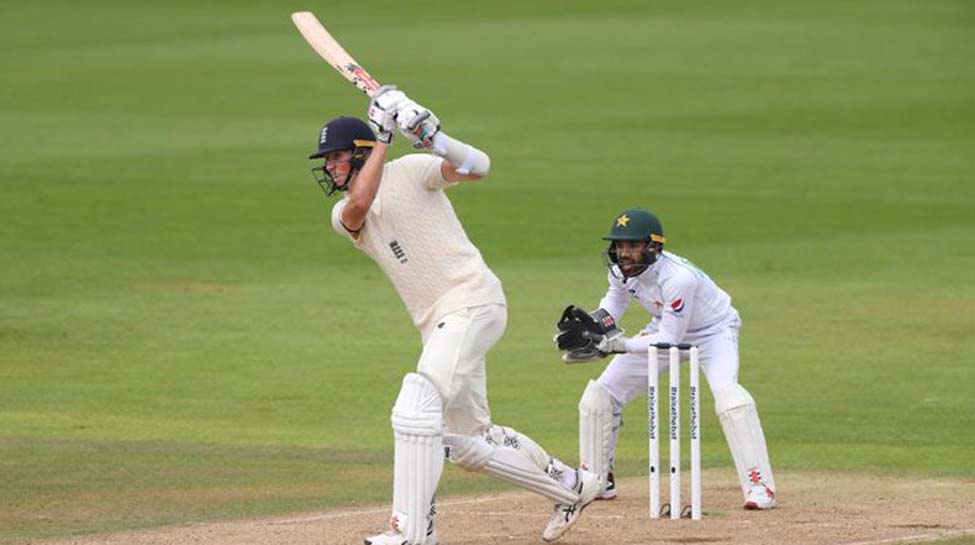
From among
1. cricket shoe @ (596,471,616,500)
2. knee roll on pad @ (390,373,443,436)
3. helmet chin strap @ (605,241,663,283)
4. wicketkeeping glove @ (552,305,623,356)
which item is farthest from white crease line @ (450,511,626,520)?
knee roll on pad @ (390,373,443,436)

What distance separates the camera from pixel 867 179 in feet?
91.4

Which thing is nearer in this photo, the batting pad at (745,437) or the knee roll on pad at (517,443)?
the knee roll on pad at (517,443)

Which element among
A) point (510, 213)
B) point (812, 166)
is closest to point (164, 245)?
point (510, 213)

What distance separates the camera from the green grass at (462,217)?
13.0 m

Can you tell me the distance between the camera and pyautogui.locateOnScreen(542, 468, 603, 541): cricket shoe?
376 inches

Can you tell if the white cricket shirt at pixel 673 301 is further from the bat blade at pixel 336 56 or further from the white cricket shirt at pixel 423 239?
the bat blade at pixel 336 56

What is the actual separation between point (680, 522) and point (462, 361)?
1.51 meters

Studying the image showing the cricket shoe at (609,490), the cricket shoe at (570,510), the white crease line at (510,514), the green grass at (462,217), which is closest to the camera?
the cricket shoe at (570,510)

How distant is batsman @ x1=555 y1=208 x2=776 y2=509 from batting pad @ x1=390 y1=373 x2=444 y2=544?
1.56 metres

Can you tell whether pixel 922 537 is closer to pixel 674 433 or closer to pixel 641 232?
pixel 674 433

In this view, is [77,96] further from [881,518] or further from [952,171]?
[881,518]

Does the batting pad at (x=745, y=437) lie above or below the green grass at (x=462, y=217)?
below

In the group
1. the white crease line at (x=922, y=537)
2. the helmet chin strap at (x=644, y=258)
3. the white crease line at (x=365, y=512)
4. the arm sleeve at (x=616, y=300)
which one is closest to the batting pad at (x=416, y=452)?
the white crease line at (x=365, y=512)

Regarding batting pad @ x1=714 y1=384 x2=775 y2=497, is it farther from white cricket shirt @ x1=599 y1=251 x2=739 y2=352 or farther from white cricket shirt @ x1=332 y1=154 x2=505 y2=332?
white cricket shirt @ x1=332 y1=154 x2=505 y2=332
